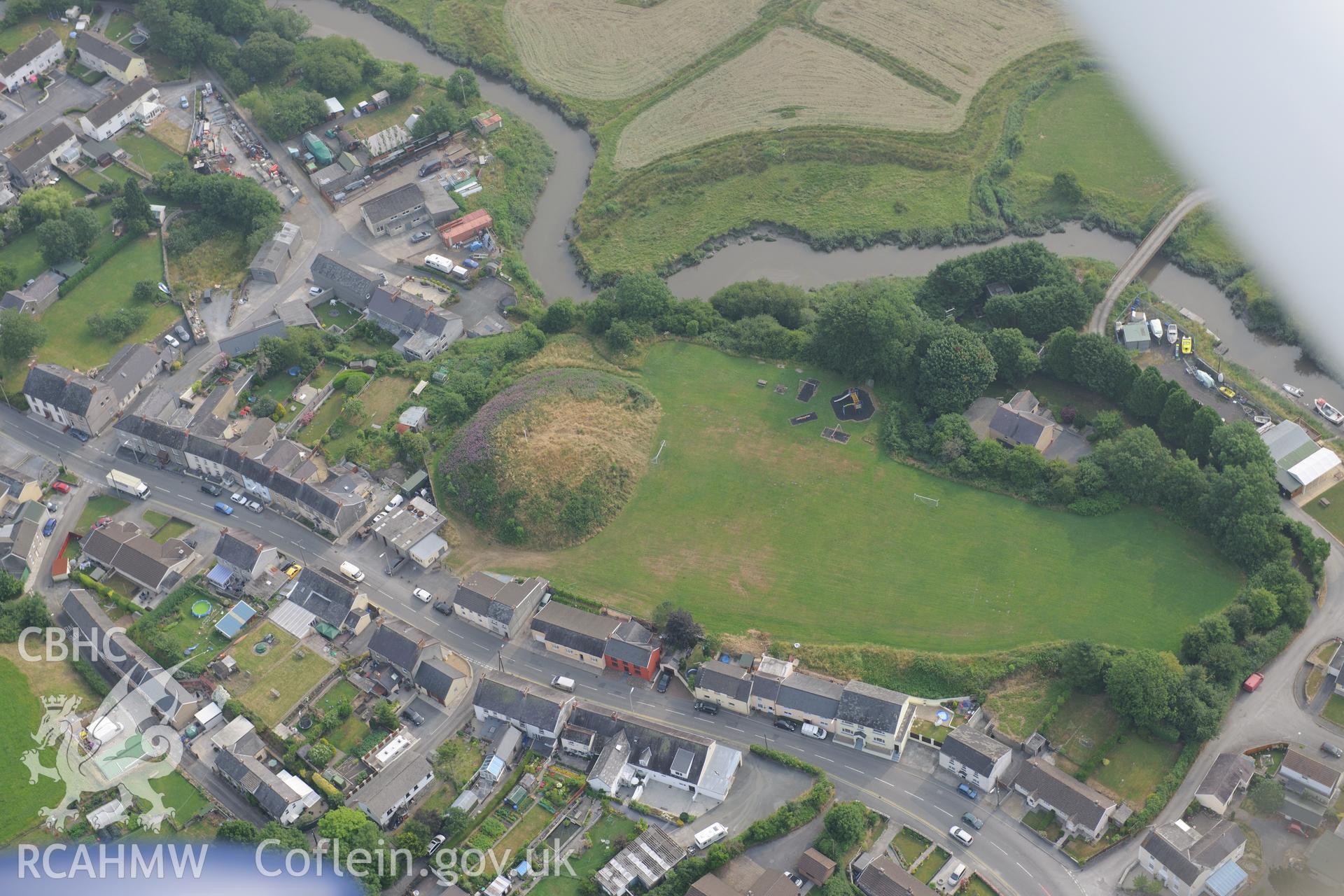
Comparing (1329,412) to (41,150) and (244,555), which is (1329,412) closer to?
(244,555)

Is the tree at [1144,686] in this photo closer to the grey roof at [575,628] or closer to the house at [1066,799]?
the house at [1066,799]

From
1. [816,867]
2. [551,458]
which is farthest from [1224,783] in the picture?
[551,458]

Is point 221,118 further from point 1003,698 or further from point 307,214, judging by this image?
point 1003,698

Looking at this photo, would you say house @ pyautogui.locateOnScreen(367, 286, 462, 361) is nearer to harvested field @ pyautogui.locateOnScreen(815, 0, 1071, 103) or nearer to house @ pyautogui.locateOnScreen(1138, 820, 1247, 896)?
harvested field @ pyautogui.locateOnScreen(815, 0, 1071, 103)

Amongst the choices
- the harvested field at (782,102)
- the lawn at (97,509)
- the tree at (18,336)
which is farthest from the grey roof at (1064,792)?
the tree at (18,336)

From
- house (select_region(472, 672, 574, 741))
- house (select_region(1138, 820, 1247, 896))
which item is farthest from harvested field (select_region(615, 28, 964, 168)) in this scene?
house (select_region(1138, 820, 1247, 896))

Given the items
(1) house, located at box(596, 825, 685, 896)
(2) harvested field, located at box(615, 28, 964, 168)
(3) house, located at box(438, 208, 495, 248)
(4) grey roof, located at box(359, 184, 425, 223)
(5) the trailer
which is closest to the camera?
(1) house, located at box(596, 825, 685, 896)
